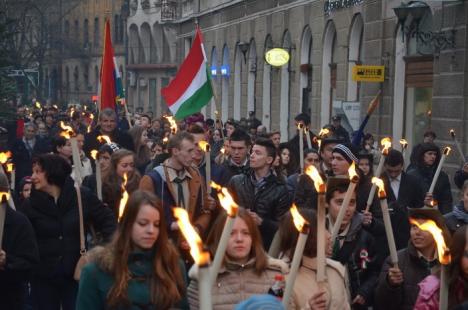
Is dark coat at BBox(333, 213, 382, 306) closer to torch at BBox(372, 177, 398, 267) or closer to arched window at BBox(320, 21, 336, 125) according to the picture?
torch at BBox(372, 177, 398, 267)

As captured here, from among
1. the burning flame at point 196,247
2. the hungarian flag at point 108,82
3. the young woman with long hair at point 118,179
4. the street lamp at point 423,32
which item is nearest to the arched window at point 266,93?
the street lamp at point 423,32

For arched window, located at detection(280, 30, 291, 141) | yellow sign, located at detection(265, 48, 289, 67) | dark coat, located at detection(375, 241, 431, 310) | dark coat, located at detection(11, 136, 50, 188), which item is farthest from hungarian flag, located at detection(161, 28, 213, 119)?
arched window, located at detection(280, 30, 291, 141)

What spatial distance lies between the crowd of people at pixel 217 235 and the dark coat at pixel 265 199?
0.01m

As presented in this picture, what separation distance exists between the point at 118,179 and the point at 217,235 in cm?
343

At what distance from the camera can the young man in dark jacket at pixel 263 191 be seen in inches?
330

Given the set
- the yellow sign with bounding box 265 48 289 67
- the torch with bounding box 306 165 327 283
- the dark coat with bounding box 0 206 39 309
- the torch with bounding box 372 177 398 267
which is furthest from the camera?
the yellow sign with bounding box 265 48 289 67

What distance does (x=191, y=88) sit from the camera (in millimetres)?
15797

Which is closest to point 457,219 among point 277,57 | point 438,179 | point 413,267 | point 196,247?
point 413,267

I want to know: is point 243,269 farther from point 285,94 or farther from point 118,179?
point 285,94

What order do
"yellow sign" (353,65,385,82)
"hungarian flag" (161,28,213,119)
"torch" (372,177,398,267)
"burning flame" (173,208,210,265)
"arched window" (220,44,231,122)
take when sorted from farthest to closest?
"arched window" (220,44,231,122) < "yellow sign" (353,65,385,82) < "hungarian flag" (161,28,213,119) < "torch" (372,177,398,267) < "burning flame" (173,208,210,265)

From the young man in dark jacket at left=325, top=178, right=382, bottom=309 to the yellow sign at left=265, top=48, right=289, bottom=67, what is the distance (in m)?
23.1

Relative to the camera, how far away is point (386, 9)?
22016mm

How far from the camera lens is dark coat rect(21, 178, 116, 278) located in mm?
7469

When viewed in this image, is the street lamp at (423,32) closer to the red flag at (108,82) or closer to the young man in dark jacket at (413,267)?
the red flag at (108,82)
